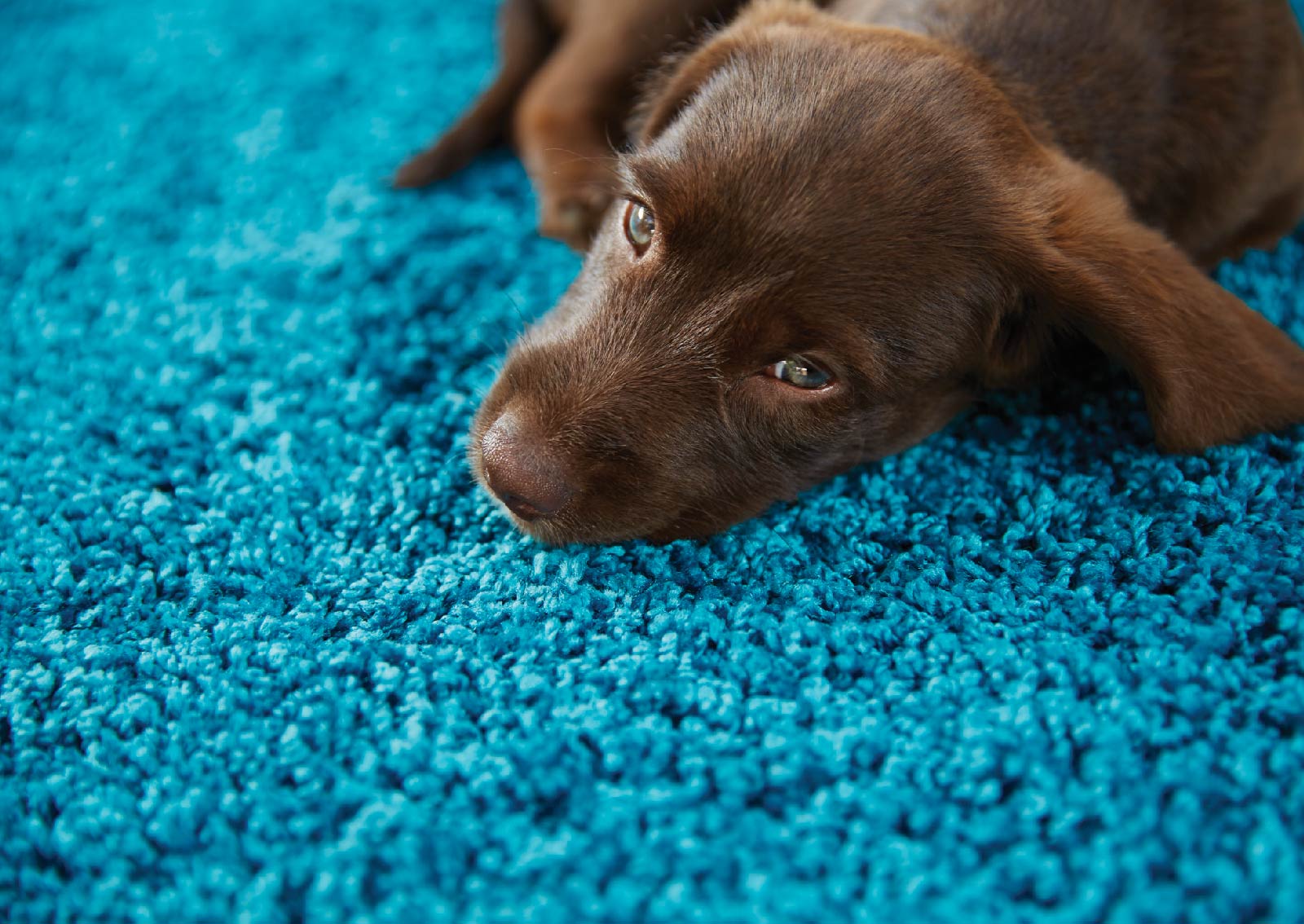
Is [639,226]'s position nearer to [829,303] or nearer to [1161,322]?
[829,303]

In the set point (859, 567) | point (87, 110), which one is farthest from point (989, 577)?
point (87, 110)

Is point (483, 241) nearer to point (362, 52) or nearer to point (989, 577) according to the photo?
point (362, 52)

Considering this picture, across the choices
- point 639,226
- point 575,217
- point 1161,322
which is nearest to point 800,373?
point 639,226

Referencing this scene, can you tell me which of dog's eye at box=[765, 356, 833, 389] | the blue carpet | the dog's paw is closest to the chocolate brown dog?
dog's eye at box=[765, 356, 833, 389]

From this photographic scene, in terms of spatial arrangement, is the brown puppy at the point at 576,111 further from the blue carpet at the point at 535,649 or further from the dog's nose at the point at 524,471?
the dog's nose at the point at 524,471

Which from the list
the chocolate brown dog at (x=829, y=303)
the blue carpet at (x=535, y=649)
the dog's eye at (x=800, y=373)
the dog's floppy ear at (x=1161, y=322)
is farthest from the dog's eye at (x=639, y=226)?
the dog's floppy ear at (x=1161, y=322)
